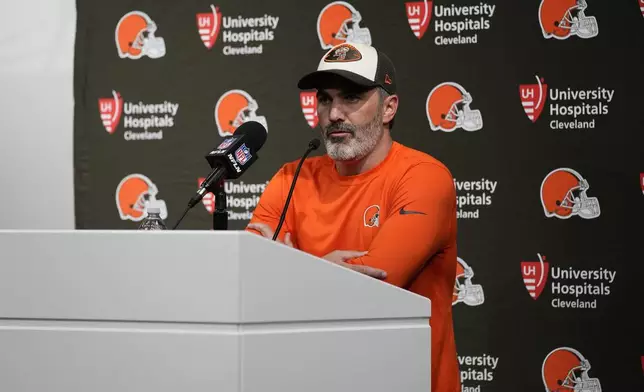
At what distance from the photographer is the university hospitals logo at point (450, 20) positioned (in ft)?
11.2

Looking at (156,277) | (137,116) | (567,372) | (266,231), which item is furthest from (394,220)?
(137,116)

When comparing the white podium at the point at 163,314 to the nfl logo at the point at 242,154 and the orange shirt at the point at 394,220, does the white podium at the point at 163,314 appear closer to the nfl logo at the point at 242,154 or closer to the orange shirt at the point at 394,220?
the nfl logo at the point at 242,154

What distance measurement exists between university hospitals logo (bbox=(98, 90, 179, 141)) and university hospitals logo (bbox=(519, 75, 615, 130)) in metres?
1.69

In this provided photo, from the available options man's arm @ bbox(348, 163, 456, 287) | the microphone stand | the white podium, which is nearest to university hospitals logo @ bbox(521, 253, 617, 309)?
man's arm @ bbox(348, 163, 456, 287)

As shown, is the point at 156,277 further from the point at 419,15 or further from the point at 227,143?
the point at 419,15

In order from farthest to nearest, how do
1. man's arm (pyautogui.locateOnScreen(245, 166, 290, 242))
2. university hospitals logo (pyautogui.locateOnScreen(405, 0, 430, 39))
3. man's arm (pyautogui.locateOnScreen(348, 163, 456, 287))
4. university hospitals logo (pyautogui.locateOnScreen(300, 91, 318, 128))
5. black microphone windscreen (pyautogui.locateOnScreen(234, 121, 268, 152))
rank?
university hospitals logo (pyautogui.locateOnScreen(300, 91, 318, 128))
university hospitals logo (pyautogui.locateOnScreen(405, 0, 430, 39))
man's arm (pyautogui.locateOnScreen(245, 166, 290, 242))
man's arm (pyautogui.locateOnScreen(348, 163, 456, 287))
black microphone windscreen (pyautogui.locateOnScreen(234, 121, 268, 152))

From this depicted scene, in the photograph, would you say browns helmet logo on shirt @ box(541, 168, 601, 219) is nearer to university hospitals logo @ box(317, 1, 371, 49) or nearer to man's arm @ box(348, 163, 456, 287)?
university hospitals logo @ box(317, 1, 371, 49)

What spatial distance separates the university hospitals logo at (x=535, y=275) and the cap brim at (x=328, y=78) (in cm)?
140

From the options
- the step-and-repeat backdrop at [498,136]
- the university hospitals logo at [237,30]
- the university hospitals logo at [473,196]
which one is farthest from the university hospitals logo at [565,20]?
the university hospitals logo at [237,30]

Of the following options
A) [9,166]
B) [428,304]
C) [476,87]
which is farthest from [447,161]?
[9,166]

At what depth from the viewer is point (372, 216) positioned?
7.24 feet

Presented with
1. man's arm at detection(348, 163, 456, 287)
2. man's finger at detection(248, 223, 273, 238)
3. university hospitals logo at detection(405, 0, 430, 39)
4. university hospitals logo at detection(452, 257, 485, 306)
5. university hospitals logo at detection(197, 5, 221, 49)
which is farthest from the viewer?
university hospitals logo at detection(197, 5, 221, 49)

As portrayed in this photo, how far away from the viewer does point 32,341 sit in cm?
127

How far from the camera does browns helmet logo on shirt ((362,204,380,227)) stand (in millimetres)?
2191
